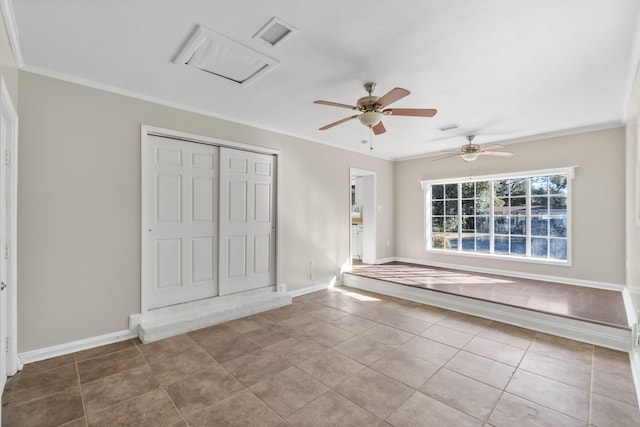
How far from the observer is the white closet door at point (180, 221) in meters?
3.39

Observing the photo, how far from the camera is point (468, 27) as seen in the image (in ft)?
6.74

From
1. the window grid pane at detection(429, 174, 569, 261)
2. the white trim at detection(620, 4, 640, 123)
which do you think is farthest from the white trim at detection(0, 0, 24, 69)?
the window grid pane at detection(429, 174, 569, 261)

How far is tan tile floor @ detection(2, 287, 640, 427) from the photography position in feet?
6.40

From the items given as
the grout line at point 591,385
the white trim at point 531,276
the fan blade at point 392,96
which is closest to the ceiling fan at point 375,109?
the fan blade at point 392,96

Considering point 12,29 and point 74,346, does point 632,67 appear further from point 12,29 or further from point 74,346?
point 74,346

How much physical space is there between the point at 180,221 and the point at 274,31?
2.45 m

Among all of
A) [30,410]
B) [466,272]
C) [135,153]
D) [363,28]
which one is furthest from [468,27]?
[466,272]

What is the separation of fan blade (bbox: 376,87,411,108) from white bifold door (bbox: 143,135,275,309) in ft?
7.28

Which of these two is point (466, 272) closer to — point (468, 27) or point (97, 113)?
point (468, 27)

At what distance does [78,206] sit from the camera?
2.87 meters

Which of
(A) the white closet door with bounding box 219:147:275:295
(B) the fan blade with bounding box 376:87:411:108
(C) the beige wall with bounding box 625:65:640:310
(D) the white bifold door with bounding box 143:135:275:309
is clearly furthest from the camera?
(A) the white closet door with bounding box 219:147:275:295

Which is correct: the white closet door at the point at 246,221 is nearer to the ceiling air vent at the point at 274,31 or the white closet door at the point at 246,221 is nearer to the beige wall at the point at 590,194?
the ceiling air vent at the point at 274,31

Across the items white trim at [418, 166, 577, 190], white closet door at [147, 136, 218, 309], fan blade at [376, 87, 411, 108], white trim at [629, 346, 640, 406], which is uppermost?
fan blade at [376, 87, 411, 108]

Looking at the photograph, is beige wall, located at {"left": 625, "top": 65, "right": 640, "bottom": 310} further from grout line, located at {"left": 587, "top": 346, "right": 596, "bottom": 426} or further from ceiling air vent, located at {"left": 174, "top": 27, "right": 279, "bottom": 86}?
ceiling air vent, located at {"left": 174, "top": 27, "right": 279, "bottom": 86}
